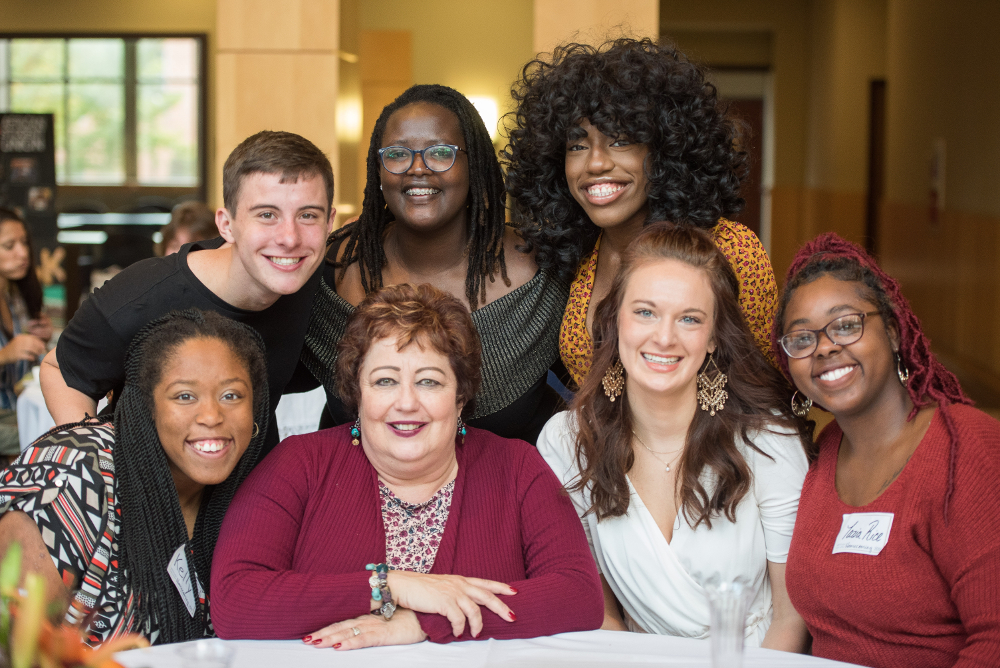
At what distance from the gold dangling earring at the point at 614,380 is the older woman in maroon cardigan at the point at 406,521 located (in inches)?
9.5

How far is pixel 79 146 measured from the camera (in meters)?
9.80

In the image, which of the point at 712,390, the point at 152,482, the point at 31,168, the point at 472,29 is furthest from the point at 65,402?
the point at 472,29

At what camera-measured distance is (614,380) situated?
2.26 metres

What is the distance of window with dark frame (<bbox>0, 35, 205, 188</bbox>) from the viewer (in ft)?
30.6

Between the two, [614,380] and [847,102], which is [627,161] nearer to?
[614,380]

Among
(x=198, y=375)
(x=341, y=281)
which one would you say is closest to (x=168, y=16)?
(x=341, y=281)

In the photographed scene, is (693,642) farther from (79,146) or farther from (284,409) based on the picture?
(79,146)

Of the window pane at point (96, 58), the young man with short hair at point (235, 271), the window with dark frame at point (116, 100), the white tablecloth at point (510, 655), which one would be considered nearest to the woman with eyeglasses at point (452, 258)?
the young man with short hair at point (235, 271)

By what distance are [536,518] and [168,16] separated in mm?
8515

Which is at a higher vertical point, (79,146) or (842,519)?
(79,146)

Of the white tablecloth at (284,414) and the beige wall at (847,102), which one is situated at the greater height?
the beige wall at (847,102)

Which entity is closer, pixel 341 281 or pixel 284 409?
pixel 341 281

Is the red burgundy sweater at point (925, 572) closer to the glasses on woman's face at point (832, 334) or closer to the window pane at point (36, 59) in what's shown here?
the glasses on woman's face at point (832, 334)

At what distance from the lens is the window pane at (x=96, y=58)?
30.9ft
